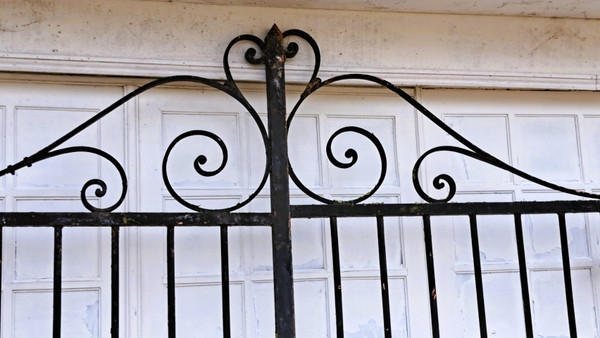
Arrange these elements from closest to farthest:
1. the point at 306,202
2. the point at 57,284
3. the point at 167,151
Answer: the point at 57,284
the point at 167,151
the point at 306,202

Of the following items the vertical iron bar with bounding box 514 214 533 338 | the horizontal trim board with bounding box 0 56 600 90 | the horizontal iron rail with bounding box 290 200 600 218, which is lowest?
the vertical iron bar with bounding box 514 214 533 338

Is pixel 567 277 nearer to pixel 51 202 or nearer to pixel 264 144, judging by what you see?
pixel 264 144

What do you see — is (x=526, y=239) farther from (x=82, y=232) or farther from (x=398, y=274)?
(x=82, y=232)

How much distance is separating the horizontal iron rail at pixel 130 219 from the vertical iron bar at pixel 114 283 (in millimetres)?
35

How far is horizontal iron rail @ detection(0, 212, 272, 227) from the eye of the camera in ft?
5.44

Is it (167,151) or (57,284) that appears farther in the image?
(167,151)

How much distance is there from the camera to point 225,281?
1751 mm

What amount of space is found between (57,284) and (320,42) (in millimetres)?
993

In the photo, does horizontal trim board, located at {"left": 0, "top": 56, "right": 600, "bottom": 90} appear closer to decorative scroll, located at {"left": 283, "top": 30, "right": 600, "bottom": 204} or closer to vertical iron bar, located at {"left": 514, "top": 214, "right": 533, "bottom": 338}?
decorative scroll, located at {"left": 283, "top": 30, "right": 600, "bottom": 204}

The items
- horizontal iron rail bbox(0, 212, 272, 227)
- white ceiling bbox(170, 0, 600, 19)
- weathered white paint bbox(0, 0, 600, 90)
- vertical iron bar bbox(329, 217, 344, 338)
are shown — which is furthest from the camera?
white ceiling bbox(170, 0, 600, 19)

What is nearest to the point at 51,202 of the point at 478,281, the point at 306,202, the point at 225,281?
the point at 225,281

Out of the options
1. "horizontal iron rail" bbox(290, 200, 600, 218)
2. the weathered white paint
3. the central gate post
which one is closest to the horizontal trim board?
the weathered white paint

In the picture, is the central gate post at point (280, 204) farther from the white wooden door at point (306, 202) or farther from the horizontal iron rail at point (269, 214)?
the white wooden door at point (306, 202)

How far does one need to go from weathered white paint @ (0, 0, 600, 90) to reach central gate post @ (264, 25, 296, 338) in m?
0.17
